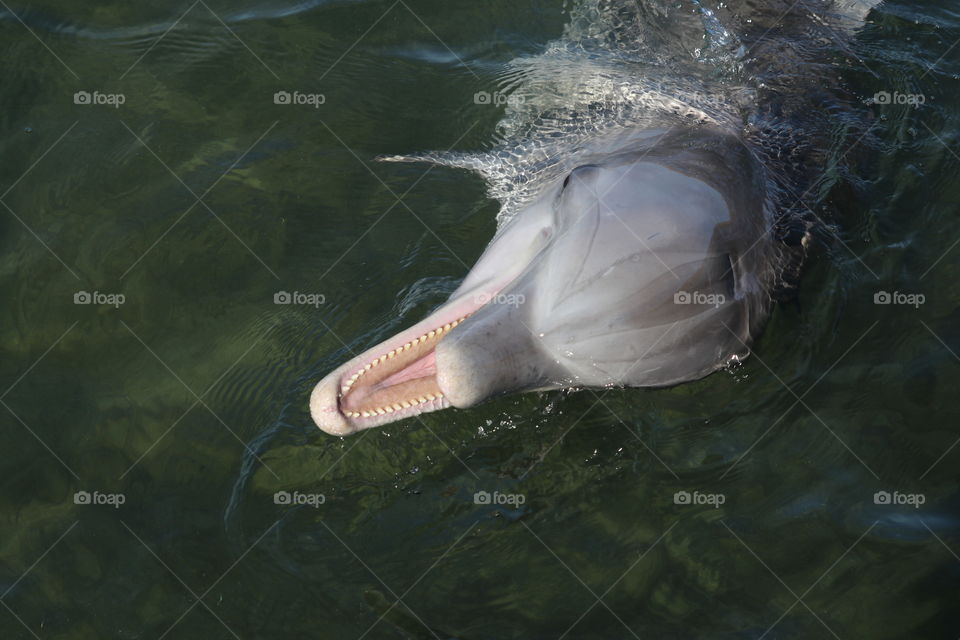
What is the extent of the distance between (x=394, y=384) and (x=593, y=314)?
1.20m

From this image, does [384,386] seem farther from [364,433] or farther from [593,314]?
[593,314]

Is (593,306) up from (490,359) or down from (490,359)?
up

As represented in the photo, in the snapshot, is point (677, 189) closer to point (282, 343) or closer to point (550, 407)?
point (550, 407)

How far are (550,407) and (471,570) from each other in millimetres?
1226

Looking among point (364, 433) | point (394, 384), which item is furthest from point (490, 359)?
point (364, 433)

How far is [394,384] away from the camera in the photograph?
5191mm

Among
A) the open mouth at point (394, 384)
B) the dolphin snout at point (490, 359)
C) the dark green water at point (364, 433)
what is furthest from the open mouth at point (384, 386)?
the dark green water at point (364, 433)

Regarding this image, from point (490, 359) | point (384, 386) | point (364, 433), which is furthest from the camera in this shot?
point (364, 433)

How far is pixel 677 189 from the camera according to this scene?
552 cm

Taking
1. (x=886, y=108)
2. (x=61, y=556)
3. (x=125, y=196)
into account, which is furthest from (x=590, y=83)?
(x=61, y=556)

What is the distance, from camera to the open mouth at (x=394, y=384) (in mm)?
5062

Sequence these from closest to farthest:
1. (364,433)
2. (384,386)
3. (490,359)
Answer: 1. (490,359)
2. (384,386)
3. (364,433)

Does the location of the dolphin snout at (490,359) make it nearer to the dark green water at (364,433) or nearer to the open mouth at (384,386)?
the open mouth at (384,386)

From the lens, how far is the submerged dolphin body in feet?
16.7
